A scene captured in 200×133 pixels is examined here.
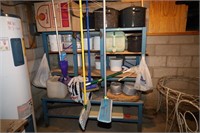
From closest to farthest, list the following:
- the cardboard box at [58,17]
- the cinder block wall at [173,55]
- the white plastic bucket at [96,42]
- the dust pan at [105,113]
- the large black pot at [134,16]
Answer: the dust pan at [105,113] → the large black pot at [134,16] → the cardboard box at [58,17] → the white plastic bucket at [96,42] → the cinder block wall at [173,55]

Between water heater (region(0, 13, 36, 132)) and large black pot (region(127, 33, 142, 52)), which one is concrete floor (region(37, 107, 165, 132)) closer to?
water heater (region(0, 13, 36, 132))

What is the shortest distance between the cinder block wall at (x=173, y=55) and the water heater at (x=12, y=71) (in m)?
1.78

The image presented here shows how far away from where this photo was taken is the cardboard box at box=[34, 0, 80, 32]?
1913 millimetres

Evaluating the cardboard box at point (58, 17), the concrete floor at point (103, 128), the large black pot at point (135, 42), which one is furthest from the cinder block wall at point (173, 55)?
the cardboard box at point (58, 17)

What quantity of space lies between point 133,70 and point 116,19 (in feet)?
2.38

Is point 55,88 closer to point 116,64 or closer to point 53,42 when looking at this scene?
point 53,42

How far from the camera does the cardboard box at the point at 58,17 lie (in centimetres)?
191

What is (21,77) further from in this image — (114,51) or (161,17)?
(161,17)

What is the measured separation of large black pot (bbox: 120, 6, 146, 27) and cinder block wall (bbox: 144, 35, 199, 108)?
1.77 feet

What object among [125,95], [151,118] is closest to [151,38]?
[125,95]

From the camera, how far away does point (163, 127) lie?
2109mm

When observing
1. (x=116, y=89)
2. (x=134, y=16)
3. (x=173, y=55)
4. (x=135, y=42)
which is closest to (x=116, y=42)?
(x=135, y=42)

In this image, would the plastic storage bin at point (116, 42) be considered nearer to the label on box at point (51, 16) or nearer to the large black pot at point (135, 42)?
the large black pot at point (135, 42)

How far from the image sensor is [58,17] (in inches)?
76.8
